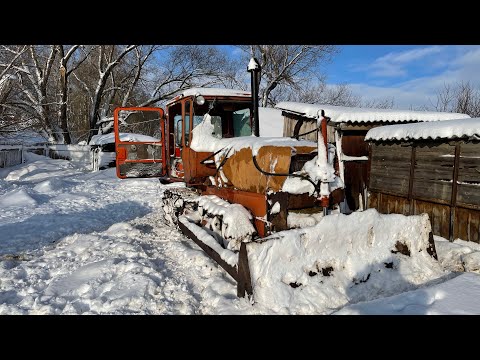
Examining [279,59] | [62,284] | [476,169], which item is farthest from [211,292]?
[279,59]

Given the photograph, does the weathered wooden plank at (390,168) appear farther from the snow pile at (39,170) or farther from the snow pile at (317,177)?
the snow pile at (39,170)

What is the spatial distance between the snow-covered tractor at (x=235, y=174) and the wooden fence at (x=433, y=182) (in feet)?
9.83

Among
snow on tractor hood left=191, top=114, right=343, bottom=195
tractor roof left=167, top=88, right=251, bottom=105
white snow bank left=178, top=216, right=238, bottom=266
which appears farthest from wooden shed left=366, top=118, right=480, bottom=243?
white snow bank left=178, top=216, right=238, bottom=266

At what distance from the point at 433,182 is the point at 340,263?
419 cm

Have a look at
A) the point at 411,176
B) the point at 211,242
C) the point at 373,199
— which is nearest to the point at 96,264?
the point at 211,242

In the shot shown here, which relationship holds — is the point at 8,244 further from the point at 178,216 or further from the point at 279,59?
the point at 279,59

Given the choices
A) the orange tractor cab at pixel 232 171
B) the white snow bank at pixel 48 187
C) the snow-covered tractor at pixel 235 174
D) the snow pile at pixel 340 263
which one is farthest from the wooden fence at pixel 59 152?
the snow pile at pixel 340 263

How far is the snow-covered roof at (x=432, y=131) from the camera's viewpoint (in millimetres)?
5892

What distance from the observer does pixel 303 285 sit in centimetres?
359

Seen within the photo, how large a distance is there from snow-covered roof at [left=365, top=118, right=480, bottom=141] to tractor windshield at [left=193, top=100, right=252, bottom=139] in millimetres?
3530

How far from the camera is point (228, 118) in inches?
264

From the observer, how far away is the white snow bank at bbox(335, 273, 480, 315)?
2742 millimetres

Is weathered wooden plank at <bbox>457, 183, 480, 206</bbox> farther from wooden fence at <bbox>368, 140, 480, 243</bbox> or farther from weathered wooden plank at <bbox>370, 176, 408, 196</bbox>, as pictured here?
weathered wooden plank at <bbox>370, 176, 408, 196</bbox>
